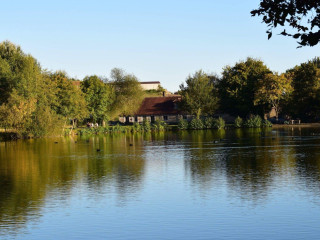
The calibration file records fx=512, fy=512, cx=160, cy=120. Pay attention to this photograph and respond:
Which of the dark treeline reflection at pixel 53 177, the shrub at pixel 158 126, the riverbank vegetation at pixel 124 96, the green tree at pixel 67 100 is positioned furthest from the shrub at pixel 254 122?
the dark treeline reflection at pixel 53 177

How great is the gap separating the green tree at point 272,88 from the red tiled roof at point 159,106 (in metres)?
31.6

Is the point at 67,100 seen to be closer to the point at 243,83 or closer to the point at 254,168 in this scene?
the point at 243,83

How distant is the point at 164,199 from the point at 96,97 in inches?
3939

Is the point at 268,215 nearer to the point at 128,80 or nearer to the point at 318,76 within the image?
the point at 318,76

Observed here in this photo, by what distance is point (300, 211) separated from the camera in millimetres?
24109

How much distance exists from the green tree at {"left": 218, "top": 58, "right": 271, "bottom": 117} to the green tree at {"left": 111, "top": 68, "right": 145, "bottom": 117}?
997 inches

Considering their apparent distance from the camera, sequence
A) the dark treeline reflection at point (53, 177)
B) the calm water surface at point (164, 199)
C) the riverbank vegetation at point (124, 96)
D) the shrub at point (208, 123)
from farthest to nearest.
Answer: the shrub at point (208, 123)
the riverbank vegetation at point (124, 96)
the dark treeline reflection at point (53, 177)
the calm water surface at point (164, 199)

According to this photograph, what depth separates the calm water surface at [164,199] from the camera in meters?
21.5

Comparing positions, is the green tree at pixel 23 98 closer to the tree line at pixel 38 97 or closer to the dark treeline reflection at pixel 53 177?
the tree line at pixel 38 97

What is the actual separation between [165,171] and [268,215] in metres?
18.2

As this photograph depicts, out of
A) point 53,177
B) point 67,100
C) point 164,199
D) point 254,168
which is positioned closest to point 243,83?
point 67,100

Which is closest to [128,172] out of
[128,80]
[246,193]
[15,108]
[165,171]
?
[165,171]

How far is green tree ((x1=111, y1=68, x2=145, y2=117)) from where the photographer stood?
139 metres

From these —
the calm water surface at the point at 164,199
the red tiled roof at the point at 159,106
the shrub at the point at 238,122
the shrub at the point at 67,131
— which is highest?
the red tiled roof at the point at 159,106
